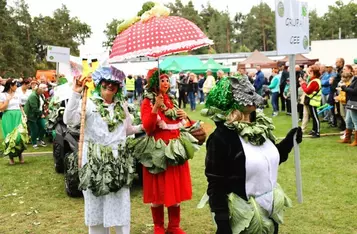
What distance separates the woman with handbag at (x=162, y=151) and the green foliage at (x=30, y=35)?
148ft

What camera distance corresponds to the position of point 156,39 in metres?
3.46

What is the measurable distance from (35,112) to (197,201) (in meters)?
6.08

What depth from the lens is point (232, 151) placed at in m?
2.65

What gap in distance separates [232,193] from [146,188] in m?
1.61

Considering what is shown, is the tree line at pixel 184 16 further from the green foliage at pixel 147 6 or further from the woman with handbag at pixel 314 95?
the green foliage at pixel 147 6

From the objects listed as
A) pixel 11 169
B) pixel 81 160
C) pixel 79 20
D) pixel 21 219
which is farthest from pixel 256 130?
pixel 79 20

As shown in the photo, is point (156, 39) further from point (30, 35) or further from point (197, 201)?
point (30, 35)

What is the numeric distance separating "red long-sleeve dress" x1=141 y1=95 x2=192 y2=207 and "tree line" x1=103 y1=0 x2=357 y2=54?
68121 millimetres

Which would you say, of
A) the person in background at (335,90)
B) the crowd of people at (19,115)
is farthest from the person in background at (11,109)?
the person in background at (335,90)

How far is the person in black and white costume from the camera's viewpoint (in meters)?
2.64

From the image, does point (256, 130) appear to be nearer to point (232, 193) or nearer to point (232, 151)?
point (232, 151)

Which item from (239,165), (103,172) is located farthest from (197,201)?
(239,165)

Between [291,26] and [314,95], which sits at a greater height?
[291,26]

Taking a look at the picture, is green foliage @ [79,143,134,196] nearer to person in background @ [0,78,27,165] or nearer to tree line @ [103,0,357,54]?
person in background @ [0,78,27,165]
